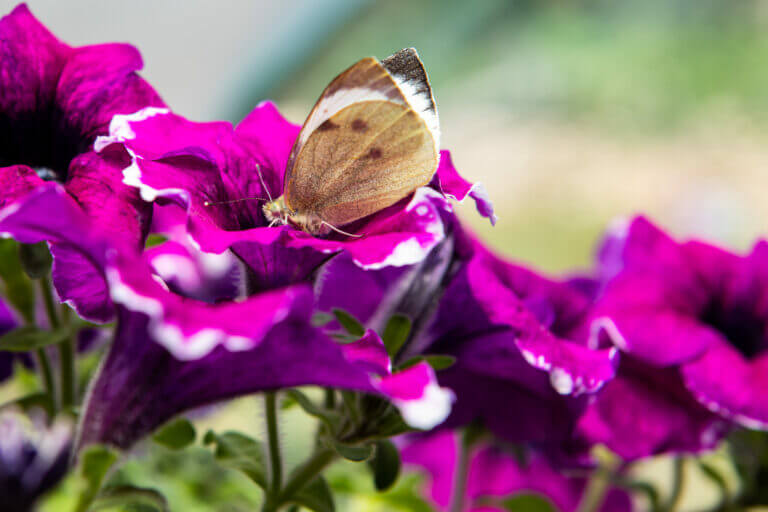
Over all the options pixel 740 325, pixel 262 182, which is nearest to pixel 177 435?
pixel 262 182

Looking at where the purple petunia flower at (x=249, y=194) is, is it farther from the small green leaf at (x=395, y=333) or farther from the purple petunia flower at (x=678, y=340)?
the purple petunia flower at (x=678, y=340)

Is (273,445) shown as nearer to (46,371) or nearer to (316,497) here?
(316,497)

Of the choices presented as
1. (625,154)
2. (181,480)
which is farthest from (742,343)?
(625,154)

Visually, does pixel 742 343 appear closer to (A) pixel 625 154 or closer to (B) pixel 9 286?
(B) pixel 9 286

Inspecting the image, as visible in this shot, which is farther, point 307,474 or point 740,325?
point 740,325

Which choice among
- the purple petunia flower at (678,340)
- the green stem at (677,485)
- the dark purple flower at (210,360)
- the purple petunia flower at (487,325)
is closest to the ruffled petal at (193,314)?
the dark purple flower at (210,360)

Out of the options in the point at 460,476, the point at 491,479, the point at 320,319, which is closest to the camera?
the point at 320,319

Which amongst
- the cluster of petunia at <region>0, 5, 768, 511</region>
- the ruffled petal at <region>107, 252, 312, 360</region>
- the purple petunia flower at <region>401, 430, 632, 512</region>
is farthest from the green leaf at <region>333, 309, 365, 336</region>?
the purple petunia flower at <region>401, 430, 632, 512</region>
